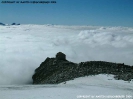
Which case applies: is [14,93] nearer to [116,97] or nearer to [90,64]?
[116,97]

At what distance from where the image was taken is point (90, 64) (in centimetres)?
3672

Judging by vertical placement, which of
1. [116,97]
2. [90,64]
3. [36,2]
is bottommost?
[116,97]

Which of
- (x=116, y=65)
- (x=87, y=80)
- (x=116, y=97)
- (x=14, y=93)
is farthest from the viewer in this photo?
(x=116, y=65)

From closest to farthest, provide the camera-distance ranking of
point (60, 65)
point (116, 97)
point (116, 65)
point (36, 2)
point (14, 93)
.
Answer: point (116, 97) < point (14, 93) < point (36, 2) < point (116, 65) < point (60, 65)

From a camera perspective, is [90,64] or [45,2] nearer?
[45,2]

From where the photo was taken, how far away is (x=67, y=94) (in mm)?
17547

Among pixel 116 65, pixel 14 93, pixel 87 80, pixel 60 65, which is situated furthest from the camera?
pixel 60 65

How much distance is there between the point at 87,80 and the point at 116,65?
38.2 feet

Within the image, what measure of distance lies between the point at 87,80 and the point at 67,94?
29.2ft

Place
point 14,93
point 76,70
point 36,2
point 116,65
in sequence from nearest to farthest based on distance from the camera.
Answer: point 14,93 < point 36,2 < point 76,70 < point 116,65

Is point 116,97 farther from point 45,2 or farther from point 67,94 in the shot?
point 45,2

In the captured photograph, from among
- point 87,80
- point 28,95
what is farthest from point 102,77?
point 28,95

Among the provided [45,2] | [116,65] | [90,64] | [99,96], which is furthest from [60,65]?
[99,96]

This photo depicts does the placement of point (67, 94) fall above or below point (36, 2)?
below
